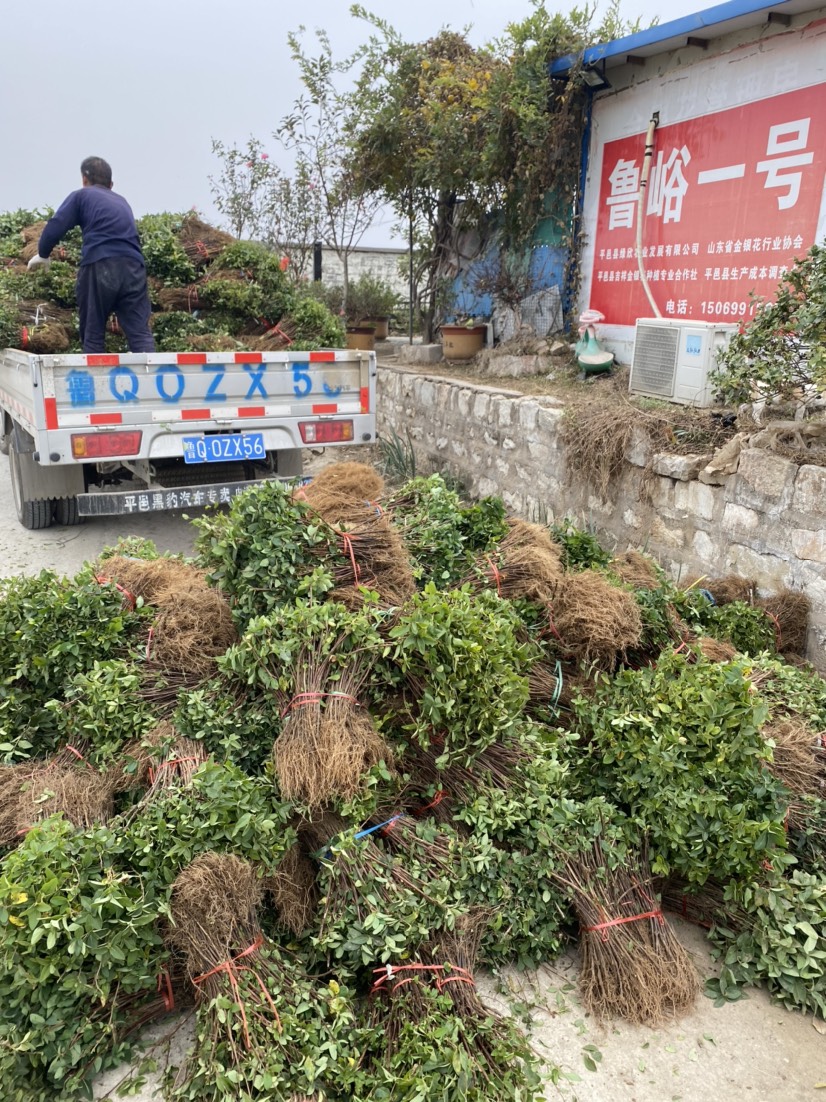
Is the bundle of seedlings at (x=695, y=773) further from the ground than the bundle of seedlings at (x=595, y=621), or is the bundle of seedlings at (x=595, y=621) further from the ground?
the bundle of seedlings at (x=595, y=621)

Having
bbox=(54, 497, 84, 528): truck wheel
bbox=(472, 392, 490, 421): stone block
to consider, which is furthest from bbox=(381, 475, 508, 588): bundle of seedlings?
bbox=(54, 497, 84, 528): truck wheel

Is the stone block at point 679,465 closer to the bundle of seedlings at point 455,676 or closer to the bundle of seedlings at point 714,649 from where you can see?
the bundle of seedlings at point 714,649

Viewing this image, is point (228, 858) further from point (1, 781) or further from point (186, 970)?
point (1, 781)

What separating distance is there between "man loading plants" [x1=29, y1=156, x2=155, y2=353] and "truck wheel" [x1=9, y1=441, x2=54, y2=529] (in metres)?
1.02

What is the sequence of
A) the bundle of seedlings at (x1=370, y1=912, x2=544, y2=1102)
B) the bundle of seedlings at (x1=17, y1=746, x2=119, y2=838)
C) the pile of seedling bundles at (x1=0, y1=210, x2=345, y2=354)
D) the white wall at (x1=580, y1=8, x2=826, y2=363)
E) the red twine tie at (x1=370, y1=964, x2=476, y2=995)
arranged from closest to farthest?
the bundle of seedlings at (x1=370, y1=912, x2=544, y2=1102) → the red twine tie at (x1=370, y1=964, x2=476, y2=995) → the bundle of seedlings at (x1=17, y1=746, x2=119, y2=838) → the white wall at (x1=580, y1=8, x2=826, y2=363) → the pile of seedling bundles at (x1=0, y1=210, x2=345, y2=354)

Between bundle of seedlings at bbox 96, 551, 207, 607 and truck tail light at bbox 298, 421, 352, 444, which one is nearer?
bundle of seedlings at bbox 96, 551, 207, 607

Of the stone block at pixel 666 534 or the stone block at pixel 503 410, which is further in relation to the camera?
the stone block at pixel 503 410

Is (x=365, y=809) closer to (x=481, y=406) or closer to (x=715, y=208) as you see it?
(x=481, y=406)

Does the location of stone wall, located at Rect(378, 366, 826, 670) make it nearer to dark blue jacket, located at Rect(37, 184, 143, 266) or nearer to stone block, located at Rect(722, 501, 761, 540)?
stone block, located at Rect(722, 501, 761, 540)

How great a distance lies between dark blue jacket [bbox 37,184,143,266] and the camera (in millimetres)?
5797

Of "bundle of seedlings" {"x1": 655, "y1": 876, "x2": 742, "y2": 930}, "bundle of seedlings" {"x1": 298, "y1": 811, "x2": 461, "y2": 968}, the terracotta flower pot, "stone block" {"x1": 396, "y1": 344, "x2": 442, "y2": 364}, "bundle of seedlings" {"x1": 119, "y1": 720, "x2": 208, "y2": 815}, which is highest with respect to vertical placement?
the terracotta flower pot

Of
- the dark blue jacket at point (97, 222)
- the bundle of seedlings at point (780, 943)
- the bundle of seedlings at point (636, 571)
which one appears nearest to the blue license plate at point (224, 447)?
the dark blue jacket at point (97, 222)

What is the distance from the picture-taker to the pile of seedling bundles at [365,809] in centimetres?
206

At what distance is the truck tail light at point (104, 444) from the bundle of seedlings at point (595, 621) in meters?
3.14
